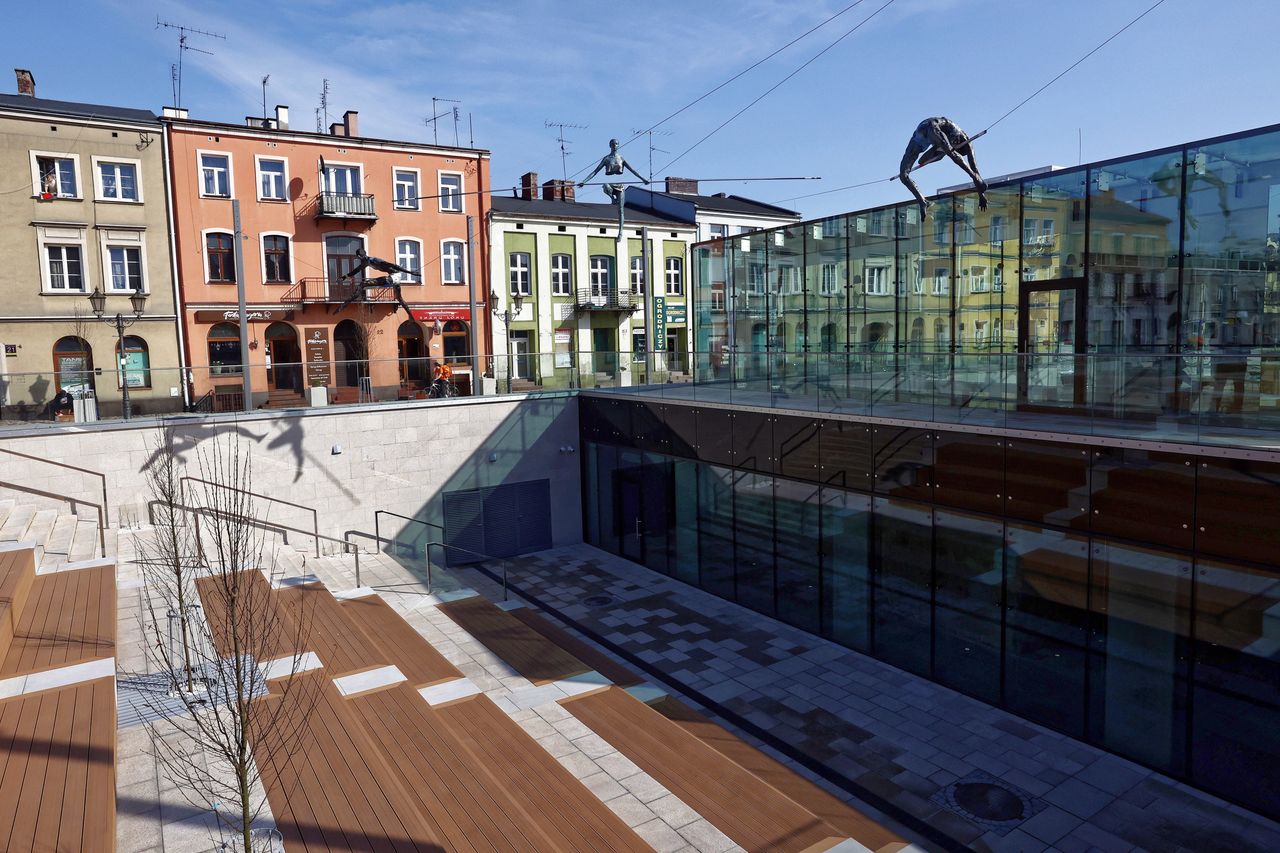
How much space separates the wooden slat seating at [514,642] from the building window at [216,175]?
18652 mm

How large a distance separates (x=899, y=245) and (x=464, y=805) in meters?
13.2

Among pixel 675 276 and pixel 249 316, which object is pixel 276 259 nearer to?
pixel 249 316

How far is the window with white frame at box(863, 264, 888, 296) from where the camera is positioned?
16781 mm

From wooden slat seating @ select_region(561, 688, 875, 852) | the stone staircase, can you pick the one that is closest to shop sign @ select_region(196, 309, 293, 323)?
the stone staircase

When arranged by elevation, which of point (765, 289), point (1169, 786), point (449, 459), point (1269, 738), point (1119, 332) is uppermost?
point (765, 289)

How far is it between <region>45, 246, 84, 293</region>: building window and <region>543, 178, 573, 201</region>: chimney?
68.1ft

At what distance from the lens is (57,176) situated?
24641 millimetres

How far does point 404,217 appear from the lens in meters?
30.5

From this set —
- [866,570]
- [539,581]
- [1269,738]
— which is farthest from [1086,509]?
[539,581]

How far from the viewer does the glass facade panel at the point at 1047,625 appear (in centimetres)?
1102

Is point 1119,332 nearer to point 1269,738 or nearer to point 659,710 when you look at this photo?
point 1269,738

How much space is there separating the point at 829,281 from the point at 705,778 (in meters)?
11.7

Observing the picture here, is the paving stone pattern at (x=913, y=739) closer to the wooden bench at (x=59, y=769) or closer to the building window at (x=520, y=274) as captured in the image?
the wooden bench at (x=59, y=769)

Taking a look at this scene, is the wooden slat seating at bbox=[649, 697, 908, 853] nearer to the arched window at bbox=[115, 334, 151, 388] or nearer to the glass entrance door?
the glass entrance door
